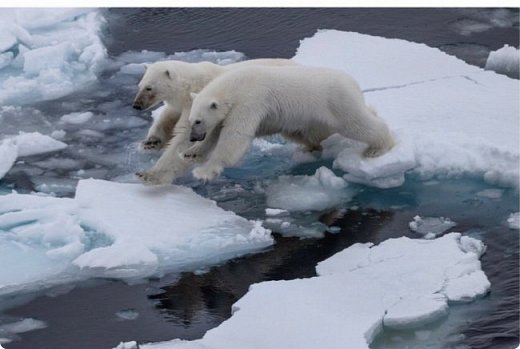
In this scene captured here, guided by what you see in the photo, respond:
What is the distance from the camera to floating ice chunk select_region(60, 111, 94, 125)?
8.84 meters

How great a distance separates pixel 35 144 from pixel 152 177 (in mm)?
1326

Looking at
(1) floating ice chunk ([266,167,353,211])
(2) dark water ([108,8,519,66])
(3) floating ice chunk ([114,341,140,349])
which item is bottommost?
(3) floating ice chunk ([114,341,140,349])

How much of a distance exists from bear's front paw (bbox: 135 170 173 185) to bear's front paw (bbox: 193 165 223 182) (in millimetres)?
299

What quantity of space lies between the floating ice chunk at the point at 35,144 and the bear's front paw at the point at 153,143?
76 centimetres

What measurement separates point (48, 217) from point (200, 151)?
3.74 feet

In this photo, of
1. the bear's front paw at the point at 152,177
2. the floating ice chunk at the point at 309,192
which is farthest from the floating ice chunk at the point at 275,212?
the bear's front paw at the point at 152,177

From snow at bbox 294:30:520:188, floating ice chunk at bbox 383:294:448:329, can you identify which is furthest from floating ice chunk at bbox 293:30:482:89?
floating ice chunk at bbox 383:294:448:329

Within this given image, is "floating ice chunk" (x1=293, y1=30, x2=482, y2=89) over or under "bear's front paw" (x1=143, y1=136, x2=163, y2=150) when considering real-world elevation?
over

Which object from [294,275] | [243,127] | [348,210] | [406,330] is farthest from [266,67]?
[406,330]

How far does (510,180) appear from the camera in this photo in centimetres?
758

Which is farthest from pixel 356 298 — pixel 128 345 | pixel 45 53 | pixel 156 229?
pixel 45 53

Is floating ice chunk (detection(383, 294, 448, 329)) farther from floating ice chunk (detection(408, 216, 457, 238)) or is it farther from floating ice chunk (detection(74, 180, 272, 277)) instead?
floating ice chunk (detection(74, 180, 272, 277))

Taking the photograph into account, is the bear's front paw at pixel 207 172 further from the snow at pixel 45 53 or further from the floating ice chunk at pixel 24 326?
the snow at pixel 45 53

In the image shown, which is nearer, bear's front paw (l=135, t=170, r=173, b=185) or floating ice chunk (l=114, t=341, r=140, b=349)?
floating ice chunk (l=114, t=341, r=140, b=349)
